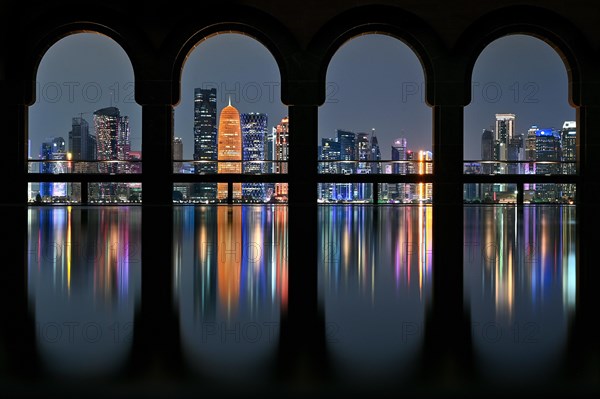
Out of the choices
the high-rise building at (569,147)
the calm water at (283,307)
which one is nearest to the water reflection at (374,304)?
the calm water at (283,307)

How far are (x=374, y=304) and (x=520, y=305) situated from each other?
737 mm

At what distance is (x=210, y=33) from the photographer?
2000cm

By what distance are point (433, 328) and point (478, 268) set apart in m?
2.27

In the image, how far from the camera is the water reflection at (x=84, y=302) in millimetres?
2281

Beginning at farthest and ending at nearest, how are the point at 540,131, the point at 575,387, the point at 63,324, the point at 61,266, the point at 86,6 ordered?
the point at 540,131
the point at 86,6
the point at 61,266
the point at 63,324
the point at 575,387

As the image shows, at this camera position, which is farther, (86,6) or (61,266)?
(86,6)

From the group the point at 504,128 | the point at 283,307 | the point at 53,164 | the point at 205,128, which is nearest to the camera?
the point at 283,307

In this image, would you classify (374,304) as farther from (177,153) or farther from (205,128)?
(205,128)

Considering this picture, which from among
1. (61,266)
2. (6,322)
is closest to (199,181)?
(61,266)

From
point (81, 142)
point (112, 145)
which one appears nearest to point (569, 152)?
point (112, 145)

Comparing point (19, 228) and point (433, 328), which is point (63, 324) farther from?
point (19, 228)

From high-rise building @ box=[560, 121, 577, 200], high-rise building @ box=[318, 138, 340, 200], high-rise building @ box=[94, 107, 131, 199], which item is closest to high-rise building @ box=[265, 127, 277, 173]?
high-rise building @ box=[318, 138, 340, 200]

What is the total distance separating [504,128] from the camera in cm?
2278

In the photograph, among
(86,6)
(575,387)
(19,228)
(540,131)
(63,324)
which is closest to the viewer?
(575,387)
